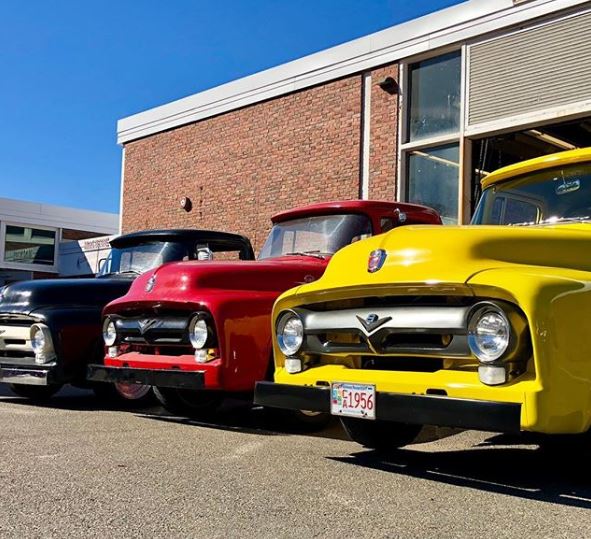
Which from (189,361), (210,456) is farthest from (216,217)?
(210,456)

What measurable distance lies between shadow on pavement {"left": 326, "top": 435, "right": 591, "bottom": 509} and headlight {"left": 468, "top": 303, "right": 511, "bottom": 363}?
0.85 m

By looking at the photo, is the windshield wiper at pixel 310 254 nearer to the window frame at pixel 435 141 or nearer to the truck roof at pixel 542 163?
the truck roof at pixel 542 163

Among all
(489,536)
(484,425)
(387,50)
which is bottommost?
(489,536)

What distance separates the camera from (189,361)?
5.78m

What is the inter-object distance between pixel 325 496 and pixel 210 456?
121 cm

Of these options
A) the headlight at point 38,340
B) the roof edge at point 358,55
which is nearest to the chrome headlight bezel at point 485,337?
the headlight at point 38,340

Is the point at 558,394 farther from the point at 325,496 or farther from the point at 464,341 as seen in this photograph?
the point at 325,496

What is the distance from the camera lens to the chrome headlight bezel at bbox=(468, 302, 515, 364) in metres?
3.65

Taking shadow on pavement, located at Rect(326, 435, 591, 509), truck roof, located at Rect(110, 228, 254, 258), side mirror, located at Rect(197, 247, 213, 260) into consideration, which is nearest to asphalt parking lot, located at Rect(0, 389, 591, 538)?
shadow on pavement, located at Rect(326, 435, 591, 509)

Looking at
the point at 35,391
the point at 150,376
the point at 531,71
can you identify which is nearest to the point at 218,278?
the point at 150,376

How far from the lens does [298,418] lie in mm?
5914

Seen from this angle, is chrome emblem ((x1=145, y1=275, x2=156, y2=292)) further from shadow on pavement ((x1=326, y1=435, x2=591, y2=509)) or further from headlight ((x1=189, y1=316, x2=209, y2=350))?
shadow on pavement ((x1=326, y1=435, x2=591, y2=509))

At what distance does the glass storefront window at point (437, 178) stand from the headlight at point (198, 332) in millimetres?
6991

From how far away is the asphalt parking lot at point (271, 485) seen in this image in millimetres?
3344
